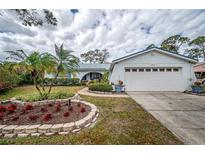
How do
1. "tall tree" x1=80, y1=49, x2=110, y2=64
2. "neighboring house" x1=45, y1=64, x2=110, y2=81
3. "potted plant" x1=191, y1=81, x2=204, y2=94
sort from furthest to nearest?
"tall tree" x1=80, y1=49, x2=110, y2=64, "neighboring house" x1=45, y1=64, x2=110, y2=81, "potted plant" x1=191, y1=81, x2=204, y2=94

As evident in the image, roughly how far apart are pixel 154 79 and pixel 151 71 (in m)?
0.78

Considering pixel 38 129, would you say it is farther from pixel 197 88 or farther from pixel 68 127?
pixel 197 88

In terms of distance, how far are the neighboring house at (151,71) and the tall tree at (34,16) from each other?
21.0 feet

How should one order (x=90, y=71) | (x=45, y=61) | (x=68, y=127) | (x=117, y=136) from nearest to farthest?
(x=117, y=136) < (x=68, y=127) < (x=45, y=61) < (x=90, y=71)

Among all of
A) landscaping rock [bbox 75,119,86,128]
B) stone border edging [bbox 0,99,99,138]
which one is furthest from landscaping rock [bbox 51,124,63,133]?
landscaping rock [bbox 75,119,86,128]

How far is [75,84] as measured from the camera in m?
19.0

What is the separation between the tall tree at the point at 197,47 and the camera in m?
26.8

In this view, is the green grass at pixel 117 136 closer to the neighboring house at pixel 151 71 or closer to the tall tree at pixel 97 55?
the neighboring house at pixel 151 71

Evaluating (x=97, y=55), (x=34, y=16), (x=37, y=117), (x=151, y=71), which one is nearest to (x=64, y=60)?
(x=34, y=16)

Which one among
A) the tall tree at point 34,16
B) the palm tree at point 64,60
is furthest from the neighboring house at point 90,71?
the tall tree at point 34,16

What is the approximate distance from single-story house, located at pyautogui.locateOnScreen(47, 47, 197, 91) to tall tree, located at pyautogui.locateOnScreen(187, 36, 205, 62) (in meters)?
20.8

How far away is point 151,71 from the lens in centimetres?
1159

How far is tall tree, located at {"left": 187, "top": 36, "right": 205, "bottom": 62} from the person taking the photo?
88.0 ft

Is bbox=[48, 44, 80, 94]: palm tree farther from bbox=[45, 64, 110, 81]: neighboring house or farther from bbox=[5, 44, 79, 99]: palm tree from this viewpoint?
bbox=[45, 64, 110, 81]: neighboring house
